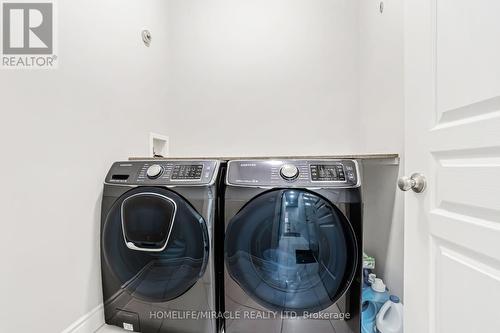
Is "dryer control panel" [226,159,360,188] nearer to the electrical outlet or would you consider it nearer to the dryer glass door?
the dryer glass door

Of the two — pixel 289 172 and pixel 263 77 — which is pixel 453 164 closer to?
pixel 289 172

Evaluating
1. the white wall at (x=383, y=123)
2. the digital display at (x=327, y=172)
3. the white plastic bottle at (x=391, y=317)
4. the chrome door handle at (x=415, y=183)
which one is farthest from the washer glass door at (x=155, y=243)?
the white wall at (x=383, y=123)

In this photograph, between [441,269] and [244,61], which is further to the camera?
[244,61]

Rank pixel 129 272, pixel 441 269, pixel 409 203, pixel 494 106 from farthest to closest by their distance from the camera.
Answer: pixel 129 272, pixel 409 203, pixel 441 269, pixel 494 106

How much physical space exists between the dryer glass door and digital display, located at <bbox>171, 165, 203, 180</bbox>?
0.89ft

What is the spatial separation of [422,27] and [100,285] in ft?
5.63

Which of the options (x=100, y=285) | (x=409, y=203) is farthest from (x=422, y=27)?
(x=100, y=285)

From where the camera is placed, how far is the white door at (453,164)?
0.49 meters

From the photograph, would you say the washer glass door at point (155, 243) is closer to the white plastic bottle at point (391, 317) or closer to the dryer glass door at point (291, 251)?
the dryer glass door at point (291, 251)

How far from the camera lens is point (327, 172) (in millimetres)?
946

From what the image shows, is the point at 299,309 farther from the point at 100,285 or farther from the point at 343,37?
the point at 343,37

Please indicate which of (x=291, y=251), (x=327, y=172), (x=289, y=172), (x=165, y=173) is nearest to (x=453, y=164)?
(x=327, y=172)

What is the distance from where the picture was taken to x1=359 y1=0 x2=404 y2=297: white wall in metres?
1.13

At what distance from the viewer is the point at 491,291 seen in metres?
0.49
